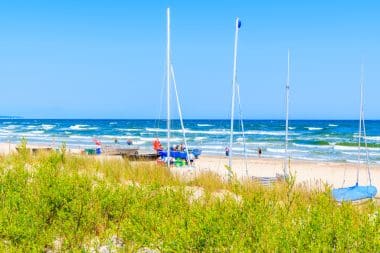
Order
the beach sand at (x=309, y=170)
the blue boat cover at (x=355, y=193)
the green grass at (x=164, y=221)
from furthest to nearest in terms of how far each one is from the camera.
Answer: the beach sand at (x=309, y=170) → the blue boat cover at (x=355, y=193) → the green grass at (x=164, y=221)

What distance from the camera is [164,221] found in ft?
19.8

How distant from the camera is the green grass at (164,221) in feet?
16.5

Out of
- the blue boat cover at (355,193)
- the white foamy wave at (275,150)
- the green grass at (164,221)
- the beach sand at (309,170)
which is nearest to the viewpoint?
the green grass at (164,221)

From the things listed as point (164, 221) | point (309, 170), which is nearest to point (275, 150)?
point (309, 170)

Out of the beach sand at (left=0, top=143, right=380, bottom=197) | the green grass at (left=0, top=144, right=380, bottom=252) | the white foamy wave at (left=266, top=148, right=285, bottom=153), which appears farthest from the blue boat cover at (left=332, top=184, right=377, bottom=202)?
the white foamy wave at (left=266, top=148, right=285, bottom=153)

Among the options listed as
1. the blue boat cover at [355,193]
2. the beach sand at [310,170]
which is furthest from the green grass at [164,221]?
the beach sand at [310,170]

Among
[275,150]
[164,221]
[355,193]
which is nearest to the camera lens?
[164,221]

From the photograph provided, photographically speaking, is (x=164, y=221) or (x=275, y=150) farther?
(x=275, y=150)

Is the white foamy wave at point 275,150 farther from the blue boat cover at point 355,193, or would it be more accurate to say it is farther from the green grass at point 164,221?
the green grass at point 164,221

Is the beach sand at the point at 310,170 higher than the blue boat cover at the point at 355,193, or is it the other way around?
the blue boat cover at the point at 355,193

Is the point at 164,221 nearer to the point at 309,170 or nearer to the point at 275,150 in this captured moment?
the point at 309,170

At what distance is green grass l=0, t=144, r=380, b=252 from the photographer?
5.02 metres

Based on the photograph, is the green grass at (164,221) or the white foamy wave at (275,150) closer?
the green grass at (164,221)

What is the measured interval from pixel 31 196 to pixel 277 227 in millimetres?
3399
